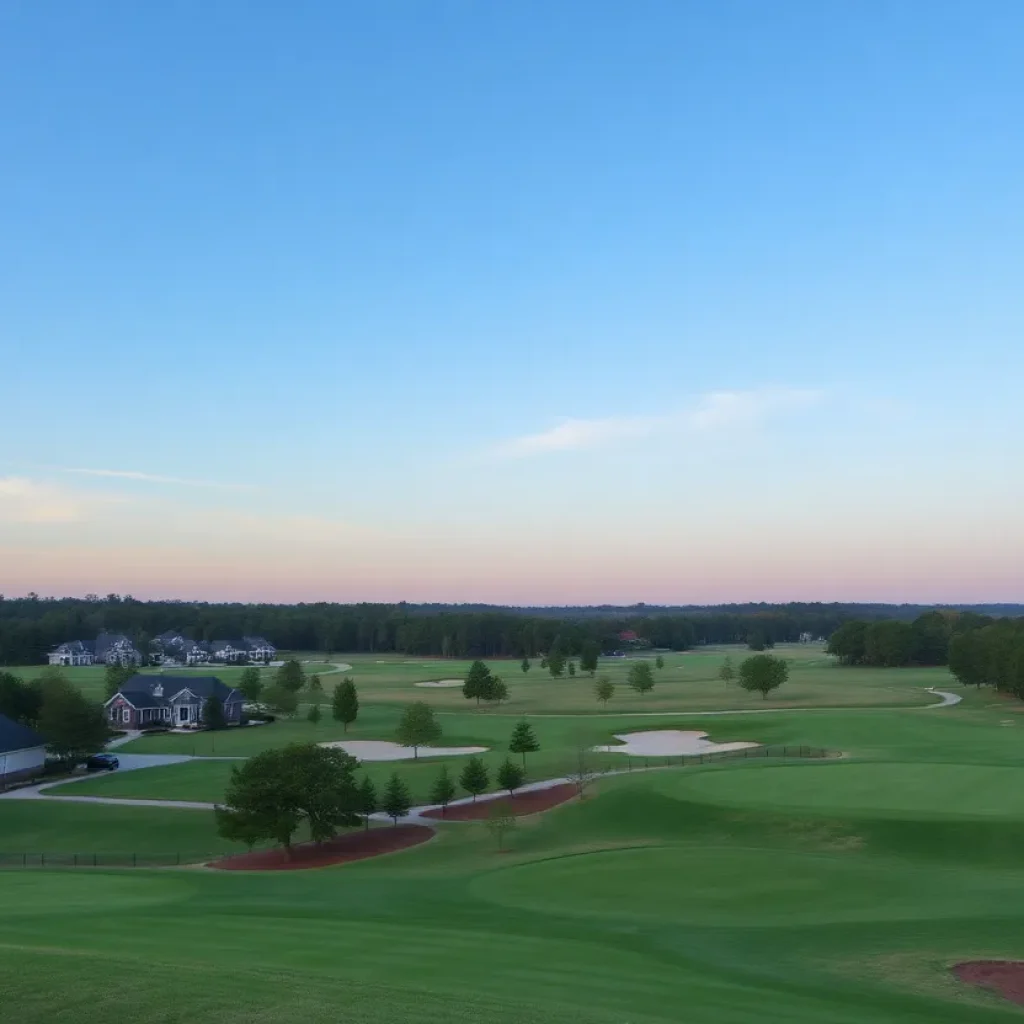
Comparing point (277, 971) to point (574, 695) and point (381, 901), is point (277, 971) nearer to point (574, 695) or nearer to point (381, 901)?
point (381, 901)

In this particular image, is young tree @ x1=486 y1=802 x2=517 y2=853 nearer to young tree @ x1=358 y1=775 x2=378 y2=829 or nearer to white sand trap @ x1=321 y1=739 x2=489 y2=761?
young tree @ x1=358 y1=775 x2=378 y2=829

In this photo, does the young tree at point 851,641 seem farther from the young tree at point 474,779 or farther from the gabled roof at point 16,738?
the gabled roof at point 16,738

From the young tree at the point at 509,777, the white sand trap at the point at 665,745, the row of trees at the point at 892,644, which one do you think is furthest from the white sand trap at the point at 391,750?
the row of trees at the point at 892,644

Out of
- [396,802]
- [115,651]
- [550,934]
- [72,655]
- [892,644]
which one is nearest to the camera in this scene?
[550,934]

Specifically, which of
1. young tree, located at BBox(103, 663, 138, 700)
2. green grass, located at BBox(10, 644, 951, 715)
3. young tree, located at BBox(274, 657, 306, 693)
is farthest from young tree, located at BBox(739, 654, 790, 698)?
young tree, located at BBox(103, 663, 138, 700)

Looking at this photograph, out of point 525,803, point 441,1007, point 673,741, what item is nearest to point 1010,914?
point 441,1007

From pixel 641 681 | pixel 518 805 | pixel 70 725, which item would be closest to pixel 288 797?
pixel 518 805

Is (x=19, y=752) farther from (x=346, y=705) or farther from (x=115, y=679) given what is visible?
(x=115, y=679)
